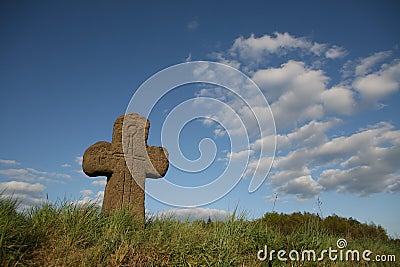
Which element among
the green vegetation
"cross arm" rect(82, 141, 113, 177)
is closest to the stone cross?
"cross arm" rect(82, 141, 113, 177)

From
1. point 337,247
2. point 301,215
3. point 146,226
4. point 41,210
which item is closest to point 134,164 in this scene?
point 146,226

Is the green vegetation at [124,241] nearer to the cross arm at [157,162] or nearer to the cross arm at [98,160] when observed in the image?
the cross arm at [98,160]

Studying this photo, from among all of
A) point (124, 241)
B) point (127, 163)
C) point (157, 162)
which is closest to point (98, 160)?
point (127, 163)

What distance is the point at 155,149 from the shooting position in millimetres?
7785

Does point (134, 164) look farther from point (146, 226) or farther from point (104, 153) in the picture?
point (146, 226)

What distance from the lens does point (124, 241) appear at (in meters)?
4.65

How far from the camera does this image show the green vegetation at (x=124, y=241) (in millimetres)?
4141

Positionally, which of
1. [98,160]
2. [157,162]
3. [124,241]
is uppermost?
[157,162]

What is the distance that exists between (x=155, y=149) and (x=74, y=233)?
11.1 feet

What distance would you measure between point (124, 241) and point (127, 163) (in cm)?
278

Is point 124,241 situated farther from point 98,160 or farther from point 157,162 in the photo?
point 157,162

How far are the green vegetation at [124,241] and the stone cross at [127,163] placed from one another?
96 cm

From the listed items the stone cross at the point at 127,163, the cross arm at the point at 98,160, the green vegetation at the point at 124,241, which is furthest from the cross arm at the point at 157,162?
the green vegetation at the point at 124,241

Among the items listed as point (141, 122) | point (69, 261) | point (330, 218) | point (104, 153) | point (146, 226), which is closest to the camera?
point (69, 261)
